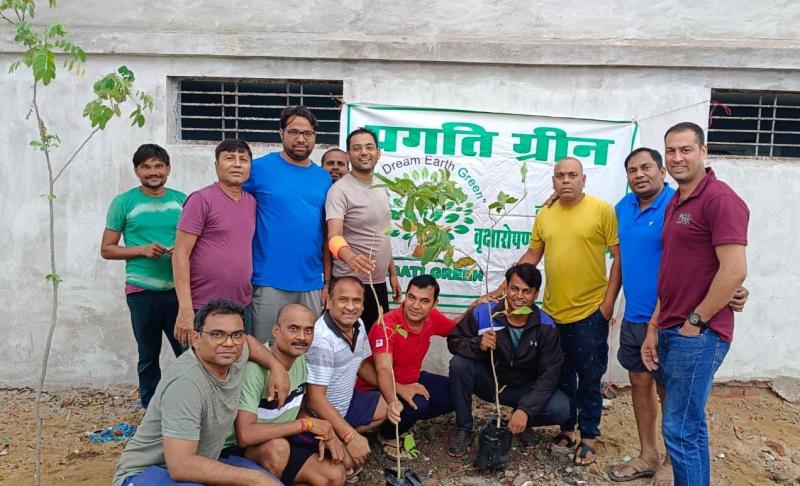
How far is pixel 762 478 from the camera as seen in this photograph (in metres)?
3.49

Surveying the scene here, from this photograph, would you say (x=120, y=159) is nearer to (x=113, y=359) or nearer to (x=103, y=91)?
(x=113, y=359)

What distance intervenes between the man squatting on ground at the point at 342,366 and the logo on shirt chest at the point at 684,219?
5.02 ft

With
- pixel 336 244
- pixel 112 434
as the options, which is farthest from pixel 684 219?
pixel 112 434

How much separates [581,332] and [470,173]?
1.43 metres

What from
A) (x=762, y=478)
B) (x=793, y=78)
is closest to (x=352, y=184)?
(x=762, y=478)

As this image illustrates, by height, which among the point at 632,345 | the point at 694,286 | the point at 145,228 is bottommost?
the point at 632,345

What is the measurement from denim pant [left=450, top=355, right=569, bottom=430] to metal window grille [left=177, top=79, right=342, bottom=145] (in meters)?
1.95

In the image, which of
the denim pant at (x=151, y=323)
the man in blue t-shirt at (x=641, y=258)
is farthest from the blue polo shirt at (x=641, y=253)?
the denim pant at (x=151, y=323)

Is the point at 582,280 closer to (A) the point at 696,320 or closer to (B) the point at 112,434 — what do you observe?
(A) the point at 696,320

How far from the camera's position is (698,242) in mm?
2613

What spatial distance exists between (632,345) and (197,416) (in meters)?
2.15

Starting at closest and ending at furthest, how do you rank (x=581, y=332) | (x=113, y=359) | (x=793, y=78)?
(x=581, y=332) → (x=793, y=78) → (x=113, y=359)

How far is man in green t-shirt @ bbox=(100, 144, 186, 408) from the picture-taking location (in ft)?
11.4

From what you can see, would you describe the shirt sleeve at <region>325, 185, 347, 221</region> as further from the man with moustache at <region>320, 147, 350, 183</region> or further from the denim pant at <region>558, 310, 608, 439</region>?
the denim pant at <region>558, 310, 608, 439</region>
